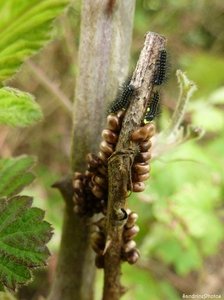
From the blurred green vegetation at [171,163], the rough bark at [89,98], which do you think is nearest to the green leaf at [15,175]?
the rough bark at [89,98]

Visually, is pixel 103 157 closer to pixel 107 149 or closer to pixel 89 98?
pixel 107 149

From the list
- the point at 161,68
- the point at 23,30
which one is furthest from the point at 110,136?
the point at 23,30

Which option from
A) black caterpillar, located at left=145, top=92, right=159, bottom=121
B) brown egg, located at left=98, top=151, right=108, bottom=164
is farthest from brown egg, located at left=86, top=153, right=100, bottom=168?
black caterpillar, located at left=145, top=92, right=159, bottom=121

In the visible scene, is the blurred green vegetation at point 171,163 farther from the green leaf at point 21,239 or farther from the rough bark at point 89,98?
the green leaf at point 21,239

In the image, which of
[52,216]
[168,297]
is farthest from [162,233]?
[52,216]

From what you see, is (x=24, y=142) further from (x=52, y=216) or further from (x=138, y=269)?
(x=138, y=269)

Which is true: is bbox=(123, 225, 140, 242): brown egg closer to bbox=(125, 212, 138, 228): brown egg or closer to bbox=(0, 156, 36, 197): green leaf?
bbox=(125, 212, 138, 228): brown egg

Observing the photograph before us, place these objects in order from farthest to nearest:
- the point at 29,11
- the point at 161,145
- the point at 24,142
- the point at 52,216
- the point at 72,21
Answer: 1. the point at 24,142
2. the point at 72,21
3. the point at 52,216
4. the point at 161,145
5. the point at 29,11
